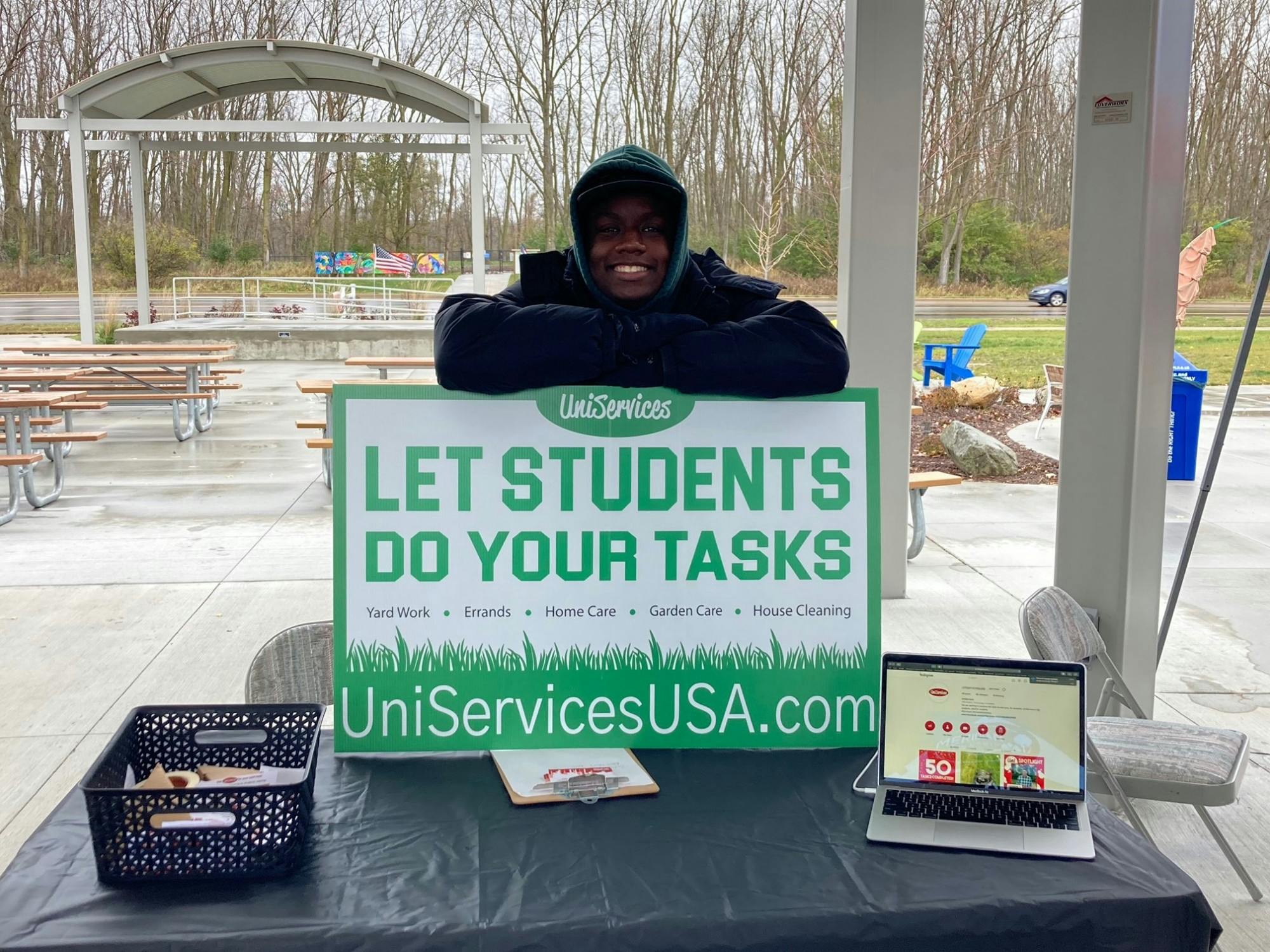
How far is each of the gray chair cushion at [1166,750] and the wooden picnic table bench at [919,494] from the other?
3305 millimetres

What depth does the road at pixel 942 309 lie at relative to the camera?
21.4 m

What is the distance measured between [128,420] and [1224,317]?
19267mm

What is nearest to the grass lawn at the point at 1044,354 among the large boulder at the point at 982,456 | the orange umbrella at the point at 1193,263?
the orange umbrella at the point at 1193,263

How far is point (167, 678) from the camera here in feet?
15.4

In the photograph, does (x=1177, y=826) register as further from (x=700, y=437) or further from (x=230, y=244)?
(x=230, y=244)

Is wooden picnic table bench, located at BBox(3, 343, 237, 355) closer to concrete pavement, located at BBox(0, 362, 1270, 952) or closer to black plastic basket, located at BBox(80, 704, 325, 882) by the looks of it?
concrete pavement, located at BBox(0, 362, 1270, 952)

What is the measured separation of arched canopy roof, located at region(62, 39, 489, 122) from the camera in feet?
46.4

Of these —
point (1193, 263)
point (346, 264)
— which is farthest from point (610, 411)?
point (346, 264)

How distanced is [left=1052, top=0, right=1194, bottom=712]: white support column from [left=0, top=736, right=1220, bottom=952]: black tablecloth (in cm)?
228

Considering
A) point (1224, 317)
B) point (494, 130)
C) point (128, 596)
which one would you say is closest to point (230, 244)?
point (494, 130)

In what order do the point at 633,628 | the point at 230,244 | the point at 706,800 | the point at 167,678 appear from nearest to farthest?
the point at 706,800
the point at 633,628
the point at 167,678
the point at 230,244

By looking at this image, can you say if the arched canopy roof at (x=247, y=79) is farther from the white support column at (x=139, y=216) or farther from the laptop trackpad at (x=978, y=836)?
the laptop trackpad at (x=978, y=836)

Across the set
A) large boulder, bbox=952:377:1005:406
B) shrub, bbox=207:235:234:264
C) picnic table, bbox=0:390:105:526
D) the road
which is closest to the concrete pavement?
picnic table, bbox=0:390:105:526

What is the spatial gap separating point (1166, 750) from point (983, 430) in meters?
9.97
